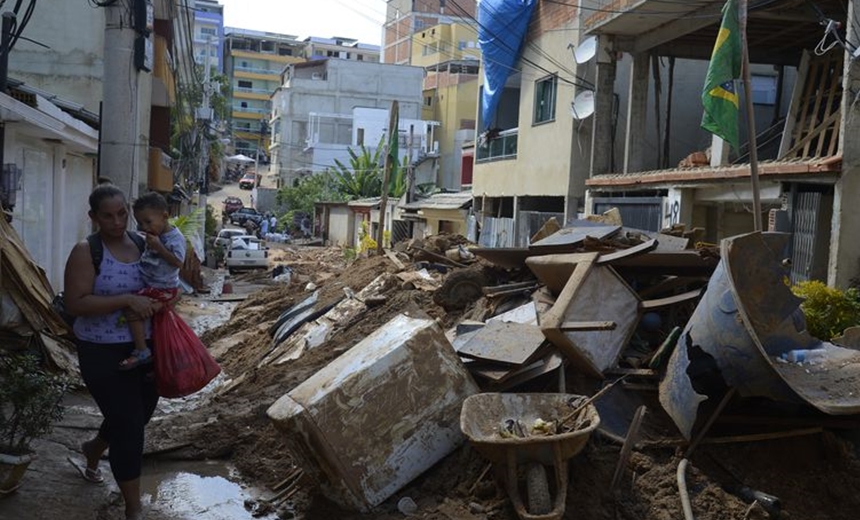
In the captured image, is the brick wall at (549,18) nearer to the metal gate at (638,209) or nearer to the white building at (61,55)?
the metal gate at (638,209)

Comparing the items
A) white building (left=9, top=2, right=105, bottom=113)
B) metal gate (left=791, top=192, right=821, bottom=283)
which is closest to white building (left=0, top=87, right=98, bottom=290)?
white building (left=9, top=2, right=105, bottom=113)

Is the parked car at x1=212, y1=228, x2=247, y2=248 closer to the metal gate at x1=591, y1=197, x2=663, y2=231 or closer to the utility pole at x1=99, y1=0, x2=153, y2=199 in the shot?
the metal gate at x1=591, y1=197, x2=663, y2=231

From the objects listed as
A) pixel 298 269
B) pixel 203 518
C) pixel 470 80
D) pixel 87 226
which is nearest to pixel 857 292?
pixel 203 518

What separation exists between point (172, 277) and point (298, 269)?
22.8 m

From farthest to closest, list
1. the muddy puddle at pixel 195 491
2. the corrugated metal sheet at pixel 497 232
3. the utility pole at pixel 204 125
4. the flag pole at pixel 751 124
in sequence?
the utility pole at pixel 204 125, the corrugated metal sheet at pixel 497 232, the flag pole at pixel 751 124, the muddy puddle at pixel 195 491

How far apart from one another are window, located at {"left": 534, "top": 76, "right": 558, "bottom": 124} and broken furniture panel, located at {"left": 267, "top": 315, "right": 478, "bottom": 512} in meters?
15.0

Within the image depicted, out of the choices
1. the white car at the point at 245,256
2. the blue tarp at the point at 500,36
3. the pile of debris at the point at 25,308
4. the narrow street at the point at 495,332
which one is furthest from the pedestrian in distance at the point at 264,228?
the pile of debris at the point at 25,308

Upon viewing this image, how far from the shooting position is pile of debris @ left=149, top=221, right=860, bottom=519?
4820 millimetres

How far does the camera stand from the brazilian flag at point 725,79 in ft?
28.1

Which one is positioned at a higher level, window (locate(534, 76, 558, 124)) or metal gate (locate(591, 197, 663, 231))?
window (locate(534, 76, 558, 124))

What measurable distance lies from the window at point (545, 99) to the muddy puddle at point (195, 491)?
1494cm

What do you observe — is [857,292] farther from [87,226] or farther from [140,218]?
[87,226]

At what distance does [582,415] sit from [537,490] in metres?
0.65

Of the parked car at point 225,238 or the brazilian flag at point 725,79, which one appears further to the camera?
the parked car at point 225,238
